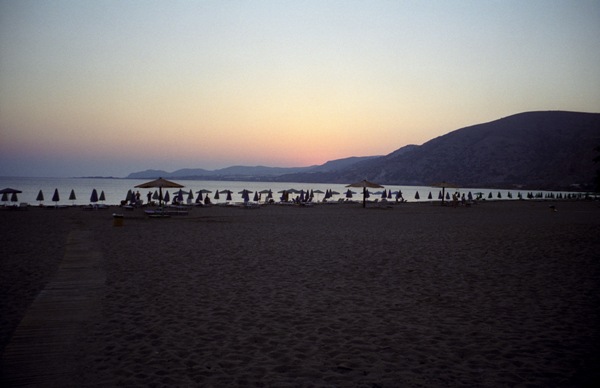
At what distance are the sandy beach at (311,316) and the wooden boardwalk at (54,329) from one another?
0.10ft

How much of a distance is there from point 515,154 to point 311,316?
166m

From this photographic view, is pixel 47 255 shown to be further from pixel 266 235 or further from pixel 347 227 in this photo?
pixel 347 227

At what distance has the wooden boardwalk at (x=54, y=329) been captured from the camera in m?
3.90

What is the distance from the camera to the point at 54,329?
5.14 metres

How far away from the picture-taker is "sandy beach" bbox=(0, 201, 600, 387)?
4.07 meters

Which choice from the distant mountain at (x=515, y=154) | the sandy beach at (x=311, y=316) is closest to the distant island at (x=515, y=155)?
the distant mountain at (x=515, y=154)

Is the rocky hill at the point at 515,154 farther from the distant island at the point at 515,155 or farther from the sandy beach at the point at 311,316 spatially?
the sandy beach at the point at 311,316

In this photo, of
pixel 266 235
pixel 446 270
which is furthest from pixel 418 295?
pixel 266 235

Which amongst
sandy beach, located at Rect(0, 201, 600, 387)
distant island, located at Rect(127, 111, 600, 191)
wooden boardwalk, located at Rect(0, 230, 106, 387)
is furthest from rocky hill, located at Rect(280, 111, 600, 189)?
wooden boardwalk, located at Rect(0, 230, 106, 387)

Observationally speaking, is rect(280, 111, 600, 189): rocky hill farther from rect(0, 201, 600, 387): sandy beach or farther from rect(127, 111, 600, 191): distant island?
rect(0, 201, 600, 387): sandy beach

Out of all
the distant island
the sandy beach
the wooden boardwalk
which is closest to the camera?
the wooden boardwalk

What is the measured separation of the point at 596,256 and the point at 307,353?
10.2m

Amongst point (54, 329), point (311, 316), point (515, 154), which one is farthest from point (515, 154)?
point (54, 329)

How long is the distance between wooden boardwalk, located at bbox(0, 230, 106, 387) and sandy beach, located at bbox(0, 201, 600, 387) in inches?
1.2
